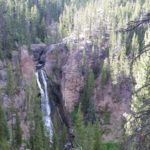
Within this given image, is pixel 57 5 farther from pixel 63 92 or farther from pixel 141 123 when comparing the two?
pixel 141 123

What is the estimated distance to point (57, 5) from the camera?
157125 mm

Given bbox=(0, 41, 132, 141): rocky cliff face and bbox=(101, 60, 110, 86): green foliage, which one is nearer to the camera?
bbox=(0, 41, 132, 141): rocky cliff face

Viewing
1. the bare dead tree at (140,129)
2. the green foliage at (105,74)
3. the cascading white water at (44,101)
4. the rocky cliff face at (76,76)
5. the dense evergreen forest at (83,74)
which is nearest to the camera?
the bare dead tree at (140,129)

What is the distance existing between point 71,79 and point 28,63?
14.4 metres

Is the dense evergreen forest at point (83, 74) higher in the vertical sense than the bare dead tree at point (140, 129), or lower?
lower

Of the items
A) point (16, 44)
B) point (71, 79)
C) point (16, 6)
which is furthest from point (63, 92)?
point (16, 6)

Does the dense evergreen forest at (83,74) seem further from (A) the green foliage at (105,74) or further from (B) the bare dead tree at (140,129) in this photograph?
(B) the bare dead tree at (140,129)

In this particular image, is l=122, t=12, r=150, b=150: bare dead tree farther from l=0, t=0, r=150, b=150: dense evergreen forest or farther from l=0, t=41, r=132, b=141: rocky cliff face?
l=0, t=41, r=132, b=141: rocky cliff face

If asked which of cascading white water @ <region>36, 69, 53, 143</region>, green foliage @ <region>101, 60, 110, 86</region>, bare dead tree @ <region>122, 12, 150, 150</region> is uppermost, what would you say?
bare dead tree @ <region>122, 12, 150, 150</region>

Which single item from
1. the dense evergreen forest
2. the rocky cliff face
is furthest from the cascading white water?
the rocky cliff face

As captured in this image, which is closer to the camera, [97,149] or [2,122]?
[97,149]

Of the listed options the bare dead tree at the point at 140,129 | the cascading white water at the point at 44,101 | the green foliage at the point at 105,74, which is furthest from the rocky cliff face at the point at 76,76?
the bare dead tree at the point at 140,129

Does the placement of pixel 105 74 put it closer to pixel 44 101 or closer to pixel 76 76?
pixel 76 76

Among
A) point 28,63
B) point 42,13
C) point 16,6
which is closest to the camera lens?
point 28,63
